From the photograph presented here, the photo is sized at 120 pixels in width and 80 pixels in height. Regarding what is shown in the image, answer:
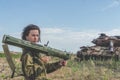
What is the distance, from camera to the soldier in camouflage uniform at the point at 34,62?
19.7 ft

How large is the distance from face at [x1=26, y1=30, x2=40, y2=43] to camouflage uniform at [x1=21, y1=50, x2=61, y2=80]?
0.75ft

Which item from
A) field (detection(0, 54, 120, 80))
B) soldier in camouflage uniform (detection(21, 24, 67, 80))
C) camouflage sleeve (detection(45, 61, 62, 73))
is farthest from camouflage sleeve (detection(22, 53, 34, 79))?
field (detection(0, 54, 120, 80))

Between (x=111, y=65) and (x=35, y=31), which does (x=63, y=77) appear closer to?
(x=111, y=65)

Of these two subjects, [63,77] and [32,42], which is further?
[63,77]

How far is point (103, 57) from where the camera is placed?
17828 millimetres

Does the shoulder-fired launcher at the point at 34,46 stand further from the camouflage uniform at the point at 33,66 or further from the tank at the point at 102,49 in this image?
the tank at the point at 102,49

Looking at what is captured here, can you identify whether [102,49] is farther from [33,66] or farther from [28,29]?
[33,66]

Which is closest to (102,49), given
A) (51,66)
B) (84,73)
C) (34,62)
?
(84,73)

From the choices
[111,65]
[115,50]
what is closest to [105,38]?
[115,50]

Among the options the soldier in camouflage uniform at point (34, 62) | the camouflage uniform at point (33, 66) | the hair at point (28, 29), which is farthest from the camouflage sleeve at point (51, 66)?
Result: the hair at point (28, 29)

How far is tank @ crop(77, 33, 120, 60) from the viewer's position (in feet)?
58.0

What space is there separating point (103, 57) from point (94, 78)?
18.2 feet

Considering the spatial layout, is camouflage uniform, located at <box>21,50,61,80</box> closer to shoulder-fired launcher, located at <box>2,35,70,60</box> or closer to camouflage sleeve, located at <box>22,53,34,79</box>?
camouflage sleeve, located at <box>22,53,34,79</box>

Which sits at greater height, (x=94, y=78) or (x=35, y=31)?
(x=35, y=31)
